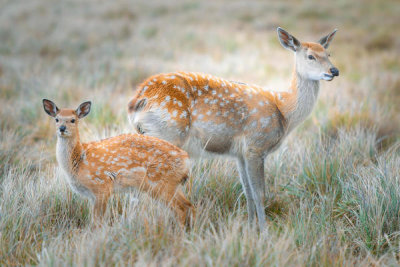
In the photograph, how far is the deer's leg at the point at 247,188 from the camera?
4488 millimetres

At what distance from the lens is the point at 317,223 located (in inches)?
148

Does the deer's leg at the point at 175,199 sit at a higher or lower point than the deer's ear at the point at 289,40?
lower

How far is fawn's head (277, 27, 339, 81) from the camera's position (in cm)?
470

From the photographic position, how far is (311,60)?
15.8 feet

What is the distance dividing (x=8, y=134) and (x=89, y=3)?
17.2 meters

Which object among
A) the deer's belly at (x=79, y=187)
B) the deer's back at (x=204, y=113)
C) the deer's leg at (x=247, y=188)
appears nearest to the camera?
the deer's belly at (x=79, y=187)

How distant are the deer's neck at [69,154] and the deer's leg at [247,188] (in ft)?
5.54

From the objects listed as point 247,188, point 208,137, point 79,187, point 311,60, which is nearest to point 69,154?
point 79,187

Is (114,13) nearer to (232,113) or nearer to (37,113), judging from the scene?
(37,113)

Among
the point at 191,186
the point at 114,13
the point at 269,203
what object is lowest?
the point at 269,203

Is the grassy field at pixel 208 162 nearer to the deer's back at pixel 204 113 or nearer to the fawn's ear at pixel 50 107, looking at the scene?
the deer's back at pixel 204 113

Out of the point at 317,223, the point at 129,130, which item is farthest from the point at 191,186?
the point at 129,130

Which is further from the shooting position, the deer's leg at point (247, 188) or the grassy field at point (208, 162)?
the deer's leg at point (247, 188)

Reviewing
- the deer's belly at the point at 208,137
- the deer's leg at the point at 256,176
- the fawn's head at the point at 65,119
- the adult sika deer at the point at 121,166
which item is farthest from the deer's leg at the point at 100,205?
the deer's leg at the point at 256,176
